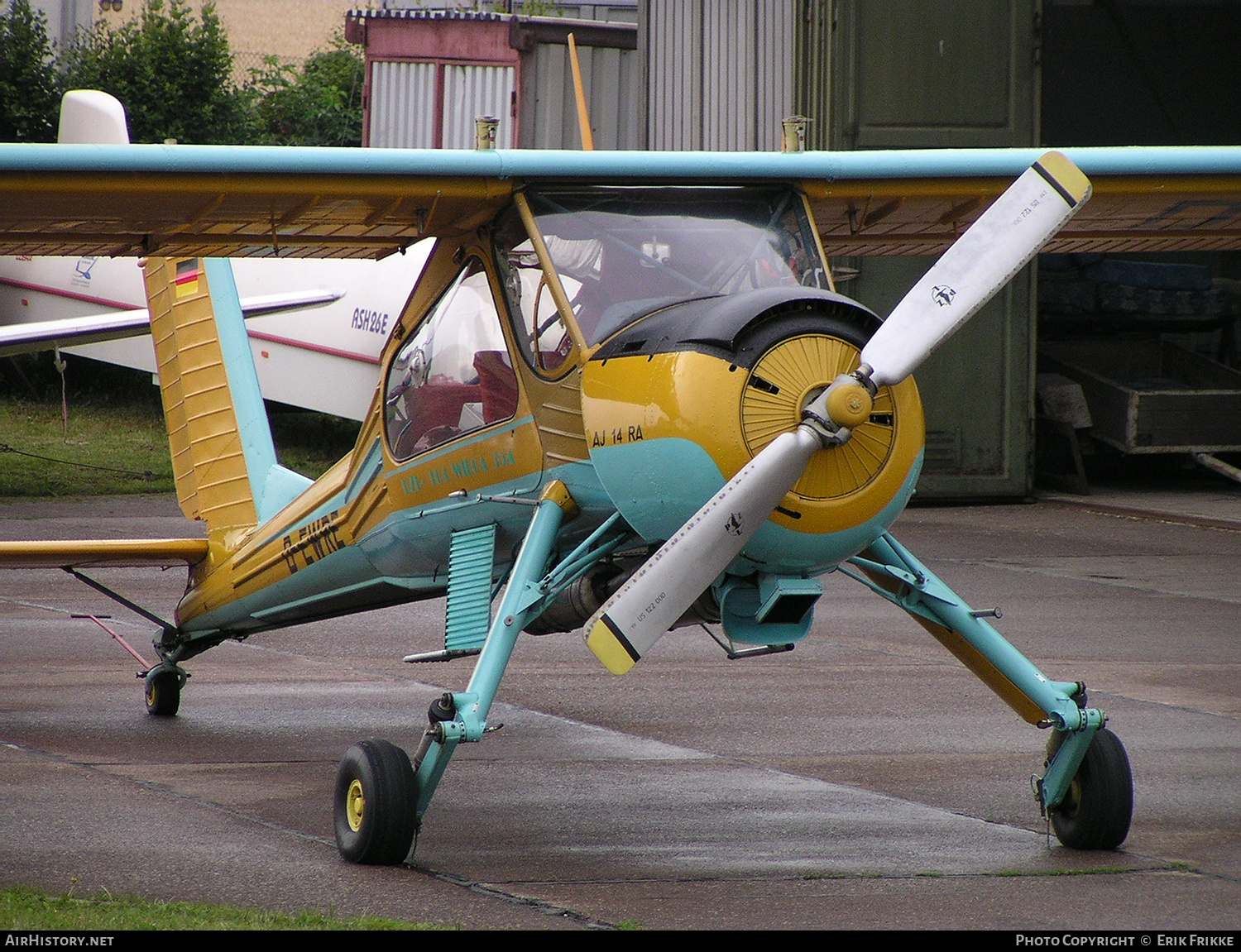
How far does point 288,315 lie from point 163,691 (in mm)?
12849

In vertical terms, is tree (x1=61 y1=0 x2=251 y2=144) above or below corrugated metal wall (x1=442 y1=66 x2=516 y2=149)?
above

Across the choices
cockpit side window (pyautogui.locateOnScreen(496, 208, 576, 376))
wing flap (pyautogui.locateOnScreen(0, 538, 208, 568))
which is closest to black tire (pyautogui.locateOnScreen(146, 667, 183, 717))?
wing flap (pyautogui.locateOnScreen(0, 538, 208, 568))

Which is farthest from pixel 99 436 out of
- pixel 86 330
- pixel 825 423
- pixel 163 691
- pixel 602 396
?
pixel 825 423

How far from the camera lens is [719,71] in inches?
672

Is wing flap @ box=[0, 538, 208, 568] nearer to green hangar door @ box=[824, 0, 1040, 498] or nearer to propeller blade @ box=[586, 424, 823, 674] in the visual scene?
propeller blade @ box=[586, 424, 823, 674]

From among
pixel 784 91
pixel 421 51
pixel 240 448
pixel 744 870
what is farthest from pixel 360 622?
pixel 421 51

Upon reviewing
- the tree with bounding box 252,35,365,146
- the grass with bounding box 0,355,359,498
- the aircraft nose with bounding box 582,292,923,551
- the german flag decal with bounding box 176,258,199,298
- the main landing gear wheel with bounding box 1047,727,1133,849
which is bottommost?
the grass with bounding box 0,355,359,498

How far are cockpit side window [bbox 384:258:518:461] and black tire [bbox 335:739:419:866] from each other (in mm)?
1277

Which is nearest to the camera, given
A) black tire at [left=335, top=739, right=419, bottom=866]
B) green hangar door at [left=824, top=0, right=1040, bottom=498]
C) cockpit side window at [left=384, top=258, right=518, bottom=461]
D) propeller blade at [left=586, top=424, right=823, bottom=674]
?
propeller blade at [left=586, top=424, right=823, bottom=674]

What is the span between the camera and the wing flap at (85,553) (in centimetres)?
696

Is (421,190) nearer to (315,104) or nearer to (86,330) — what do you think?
(86,330)

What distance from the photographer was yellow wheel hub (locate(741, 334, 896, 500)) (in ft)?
14.7

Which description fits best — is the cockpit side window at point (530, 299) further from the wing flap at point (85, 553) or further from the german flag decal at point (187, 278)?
the german flag decal at point (187, 278)

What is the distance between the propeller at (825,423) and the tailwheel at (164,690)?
3.79 m
